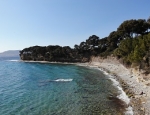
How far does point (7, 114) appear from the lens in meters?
23.0

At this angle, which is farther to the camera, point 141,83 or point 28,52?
point 28,52

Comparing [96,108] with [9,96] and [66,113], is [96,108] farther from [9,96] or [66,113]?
[9,96]

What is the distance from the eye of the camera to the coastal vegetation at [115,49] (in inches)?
1813

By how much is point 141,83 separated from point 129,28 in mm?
52054

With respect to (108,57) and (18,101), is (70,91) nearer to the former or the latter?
(18,101)

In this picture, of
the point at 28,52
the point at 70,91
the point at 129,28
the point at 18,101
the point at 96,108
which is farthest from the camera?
the point at 28,52

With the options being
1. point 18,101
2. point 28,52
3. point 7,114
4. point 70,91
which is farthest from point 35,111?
point 28,52

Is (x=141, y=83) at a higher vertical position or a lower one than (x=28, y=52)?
lower

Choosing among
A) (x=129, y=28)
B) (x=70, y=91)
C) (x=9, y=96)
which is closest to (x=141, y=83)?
(x=70, y=91)

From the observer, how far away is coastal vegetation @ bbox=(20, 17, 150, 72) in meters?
46.1

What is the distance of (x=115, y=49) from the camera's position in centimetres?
8588

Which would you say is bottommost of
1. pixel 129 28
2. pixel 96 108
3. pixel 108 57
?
pixel 96 108

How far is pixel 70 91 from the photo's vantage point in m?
35.1

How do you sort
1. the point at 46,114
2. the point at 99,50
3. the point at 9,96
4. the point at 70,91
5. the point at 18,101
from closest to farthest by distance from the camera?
1. the point at 46,114
2. the point at 18,101
3. the point at 9,96
4. the point at 70,91
5. the point at 99,50
